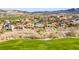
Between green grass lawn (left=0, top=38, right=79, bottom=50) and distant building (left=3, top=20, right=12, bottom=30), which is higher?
distant building (left=3, top=20, right=12, bottom=30)

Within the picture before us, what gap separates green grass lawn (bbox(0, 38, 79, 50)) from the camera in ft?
13.1

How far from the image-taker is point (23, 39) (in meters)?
4.01

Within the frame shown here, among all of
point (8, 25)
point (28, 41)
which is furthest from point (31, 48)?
point (8, 25)

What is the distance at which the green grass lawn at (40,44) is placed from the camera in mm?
3980

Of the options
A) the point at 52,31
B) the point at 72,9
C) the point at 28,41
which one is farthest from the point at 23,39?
the point at 72,9

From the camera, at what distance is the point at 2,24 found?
4.00m

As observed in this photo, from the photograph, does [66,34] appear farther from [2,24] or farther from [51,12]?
[2,24]

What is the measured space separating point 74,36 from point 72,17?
0.62ft

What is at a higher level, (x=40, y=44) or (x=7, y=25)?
(x=7, y=25)

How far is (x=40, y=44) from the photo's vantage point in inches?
157

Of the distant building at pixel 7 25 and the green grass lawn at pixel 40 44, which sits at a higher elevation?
the distant building at pixel 7 25
